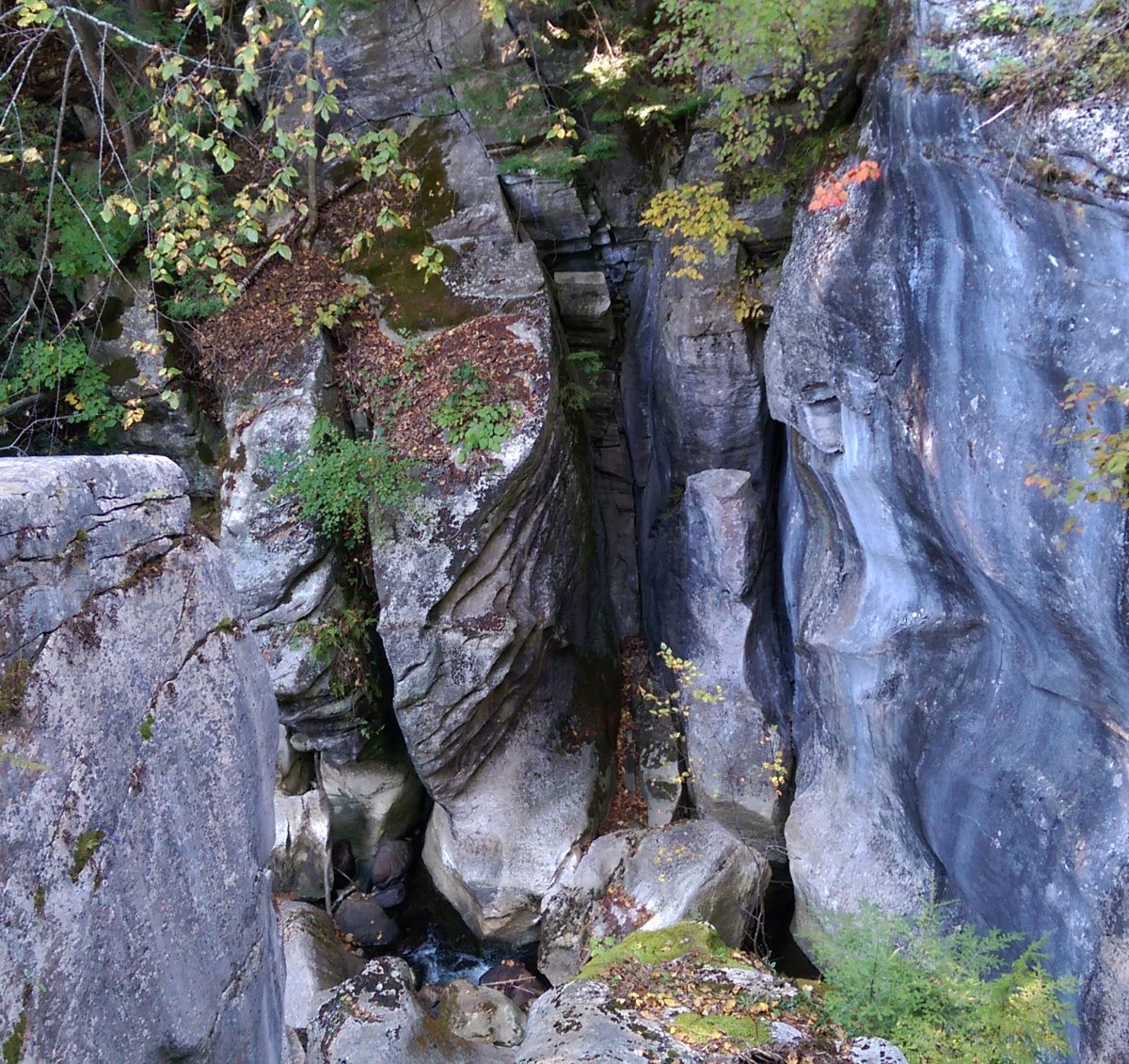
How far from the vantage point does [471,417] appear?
841cm

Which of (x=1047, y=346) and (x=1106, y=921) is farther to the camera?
(x=1106, y=921)

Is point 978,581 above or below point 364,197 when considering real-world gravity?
below

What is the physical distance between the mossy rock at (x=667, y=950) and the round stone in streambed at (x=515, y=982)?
3.19 metres

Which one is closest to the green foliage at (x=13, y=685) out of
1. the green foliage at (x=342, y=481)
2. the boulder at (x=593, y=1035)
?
the boulder at (x=593, y=1035)

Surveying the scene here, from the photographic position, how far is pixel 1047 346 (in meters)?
4.74

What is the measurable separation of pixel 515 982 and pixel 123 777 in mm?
7165

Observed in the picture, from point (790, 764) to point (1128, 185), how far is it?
700cm

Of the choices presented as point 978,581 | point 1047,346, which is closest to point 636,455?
point 978,581

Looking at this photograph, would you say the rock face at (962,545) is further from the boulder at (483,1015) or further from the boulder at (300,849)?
the boulder at (300,849)

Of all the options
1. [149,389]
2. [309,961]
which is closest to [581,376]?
[149,389]

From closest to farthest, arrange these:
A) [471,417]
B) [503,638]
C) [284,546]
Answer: [503,638]
[471,417]
[284,546]

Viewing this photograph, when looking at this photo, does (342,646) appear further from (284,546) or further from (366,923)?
(366,923)

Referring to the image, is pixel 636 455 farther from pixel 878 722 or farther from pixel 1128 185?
pixel 1128 185

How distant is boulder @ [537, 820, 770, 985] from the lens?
7.38 meters
